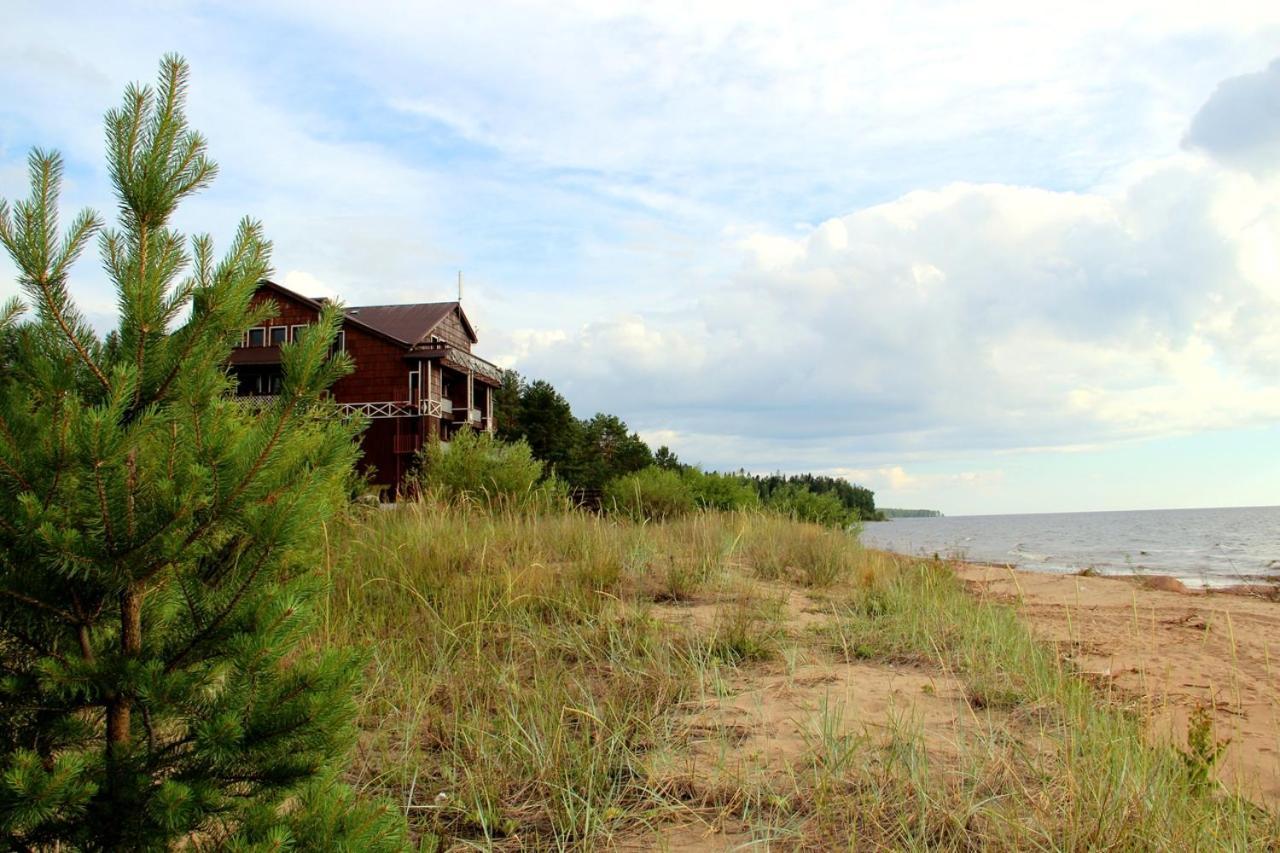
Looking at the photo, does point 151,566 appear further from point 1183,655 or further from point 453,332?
point 453,332

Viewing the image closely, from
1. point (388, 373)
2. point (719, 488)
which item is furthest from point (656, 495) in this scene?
point (388, 373)

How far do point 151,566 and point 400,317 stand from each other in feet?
111

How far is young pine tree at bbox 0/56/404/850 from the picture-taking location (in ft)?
7.09

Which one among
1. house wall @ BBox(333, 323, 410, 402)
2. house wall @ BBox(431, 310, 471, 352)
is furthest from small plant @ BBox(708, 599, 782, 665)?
house wall @ BBox(431, 310, 471, 352)

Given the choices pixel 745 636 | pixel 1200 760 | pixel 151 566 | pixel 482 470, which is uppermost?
pixel 482 470

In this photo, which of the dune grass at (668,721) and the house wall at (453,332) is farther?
the house wall at (453,332)

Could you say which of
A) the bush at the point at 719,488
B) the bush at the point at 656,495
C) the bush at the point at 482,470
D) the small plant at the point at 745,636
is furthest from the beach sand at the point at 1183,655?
the bush at the point at 719,488

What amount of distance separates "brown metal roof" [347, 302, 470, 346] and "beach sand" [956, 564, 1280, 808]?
23.7m

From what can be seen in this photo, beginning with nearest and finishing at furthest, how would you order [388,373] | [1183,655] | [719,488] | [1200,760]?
[1200,760], [1183,655], [719,488], [388,373]

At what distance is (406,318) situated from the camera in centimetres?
3453

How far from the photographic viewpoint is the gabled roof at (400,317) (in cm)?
3178

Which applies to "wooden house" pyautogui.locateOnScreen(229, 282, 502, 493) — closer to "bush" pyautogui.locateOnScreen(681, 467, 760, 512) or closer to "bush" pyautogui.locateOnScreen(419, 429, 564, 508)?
"bush" pyautogui.locateOnScreen(681, 467, 760, 512)

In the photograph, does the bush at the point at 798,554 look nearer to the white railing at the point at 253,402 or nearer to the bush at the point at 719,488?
Answer: the white railing at the point at 253,402

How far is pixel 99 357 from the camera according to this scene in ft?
8.00
